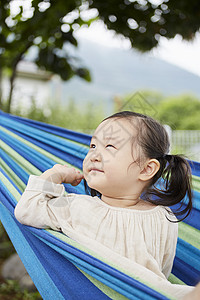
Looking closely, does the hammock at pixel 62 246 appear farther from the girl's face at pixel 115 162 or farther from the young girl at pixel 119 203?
the girl's face at pixel 115 162

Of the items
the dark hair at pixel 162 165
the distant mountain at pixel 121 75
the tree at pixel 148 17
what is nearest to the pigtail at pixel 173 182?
the dark hair at pixel 162 165

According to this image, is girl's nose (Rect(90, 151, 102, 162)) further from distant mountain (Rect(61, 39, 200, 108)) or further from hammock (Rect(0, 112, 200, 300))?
distant mountain (Rect(61, 39, 200, 108))

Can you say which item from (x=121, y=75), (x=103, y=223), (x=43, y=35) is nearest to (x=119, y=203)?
(x=103, y=223)

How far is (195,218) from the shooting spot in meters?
1.32

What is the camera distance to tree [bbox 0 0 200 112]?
121 inches

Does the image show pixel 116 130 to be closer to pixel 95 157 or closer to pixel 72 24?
pixel 95 157

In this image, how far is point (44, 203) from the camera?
1023 mm

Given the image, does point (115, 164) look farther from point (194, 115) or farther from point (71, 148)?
point (194, 115)

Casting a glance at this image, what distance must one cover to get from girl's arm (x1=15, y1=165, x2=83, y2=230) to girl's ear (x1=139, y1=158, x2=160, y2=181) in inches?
8.6

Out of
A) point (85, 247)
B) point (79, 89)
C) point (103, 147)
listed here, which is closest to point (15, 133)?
point (103, 147)

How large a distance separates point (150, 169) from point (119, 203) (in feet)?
0.45

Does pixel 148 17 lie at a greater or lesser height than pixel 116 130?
greater

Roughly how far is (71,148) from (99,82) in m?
58.5

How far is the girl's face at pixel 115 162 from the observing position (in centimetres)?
104
